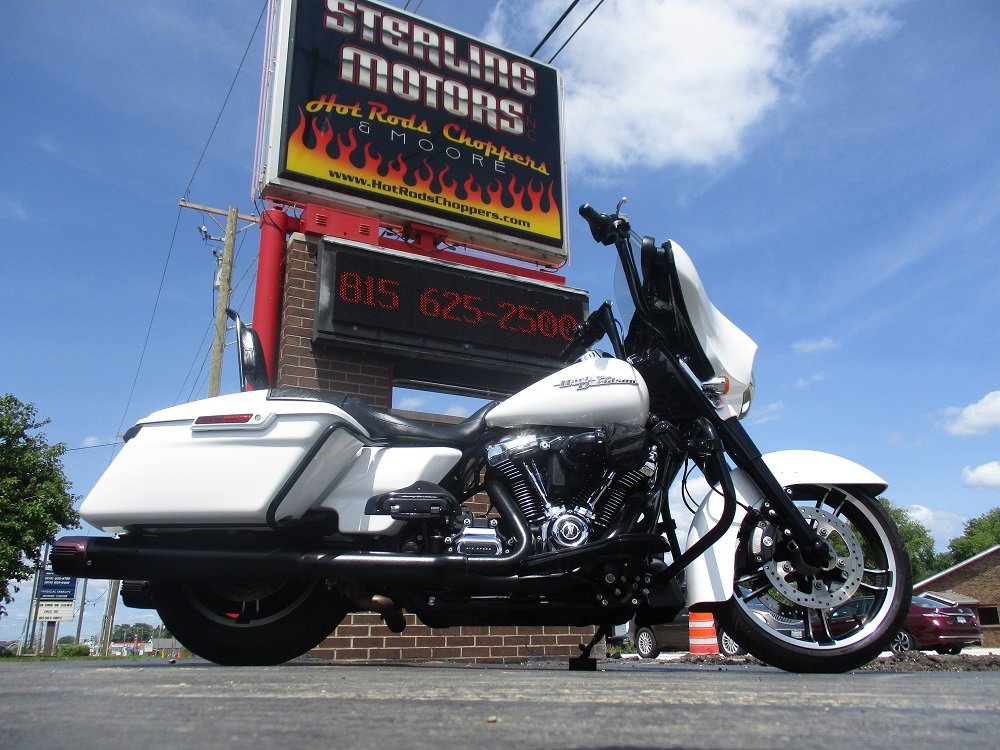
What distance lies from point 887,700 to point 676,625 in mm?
12151

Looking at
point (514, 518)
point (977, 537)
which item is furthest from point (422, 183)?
point (977, 537)

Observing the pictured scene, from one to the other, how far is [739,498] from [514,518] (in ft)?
3.41

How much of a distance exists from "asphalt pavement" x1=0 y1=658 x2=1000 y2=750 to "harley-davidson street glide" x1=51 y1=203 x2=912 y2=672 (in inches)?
30.1

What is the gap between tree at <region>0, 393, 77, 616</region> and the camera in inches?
655

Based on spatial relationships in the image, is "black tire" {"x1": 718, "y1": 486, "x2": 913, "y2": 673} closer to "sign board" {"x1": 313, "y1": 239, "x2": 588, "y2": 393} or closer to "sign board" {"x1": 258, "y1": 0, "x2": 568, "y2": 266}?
"sign board" {"x1": 313, "y1": 239, "x2": 588, "y2": 393}

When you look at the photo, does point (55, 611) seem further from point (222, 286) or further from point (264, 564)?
point (264, 564)

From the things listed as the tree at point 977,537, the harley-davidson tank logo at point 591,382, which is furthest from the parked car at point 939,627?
the tree at point 977,537

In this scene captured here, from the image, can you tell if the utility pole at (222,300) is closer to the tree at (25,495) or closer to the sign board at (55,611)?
the tree at (25,495)

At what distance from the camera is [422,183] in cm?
747

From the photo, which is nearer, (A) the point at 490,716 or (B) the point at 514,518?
(A) the point at 490,716

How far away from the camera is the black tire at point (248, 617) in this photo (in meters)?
3.03

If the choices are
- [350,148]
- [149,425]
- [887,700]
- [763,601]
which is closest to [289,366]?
[350,148]

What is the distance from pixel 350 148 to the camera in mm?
7203

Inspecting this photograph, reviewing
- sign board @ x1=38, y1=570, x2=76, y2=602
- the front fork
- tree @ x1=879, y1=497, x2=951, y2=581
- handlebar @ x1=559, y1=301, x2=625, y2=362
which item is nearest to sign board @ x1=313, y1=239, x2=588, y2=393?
handlebar @ x1=559, y1=301, x2=625, y2=362
